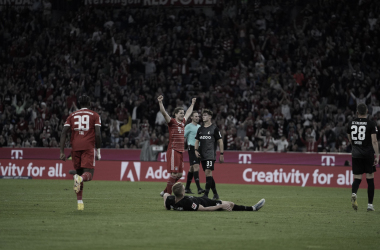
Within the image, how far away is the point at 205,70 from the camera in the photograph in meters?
32.1

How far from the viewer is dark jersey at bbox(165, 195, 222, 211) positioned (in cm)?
1220

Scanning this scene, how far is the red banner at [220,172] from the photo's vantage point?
24.0 meters

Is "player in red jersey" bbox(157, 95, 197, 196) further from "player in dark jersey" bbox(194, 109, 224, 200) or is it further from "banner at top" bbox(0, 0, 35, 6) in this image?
"banner at top" bbox(0, 0, 35, 6)

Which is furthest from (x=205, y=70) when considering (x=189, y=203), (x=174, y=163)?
(x=189, y=203)

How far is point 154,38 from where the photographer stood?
Result: 35031 millimetres

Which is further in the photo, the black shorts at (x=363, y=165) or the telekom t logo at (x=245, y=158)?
the telekom t logo at (x=245, y=158)

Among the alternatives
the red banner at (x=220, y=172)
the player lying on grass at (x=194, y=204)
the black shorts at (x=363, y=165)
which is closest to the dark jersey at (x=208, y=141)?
the player lying on grass at (x=194, y=204)

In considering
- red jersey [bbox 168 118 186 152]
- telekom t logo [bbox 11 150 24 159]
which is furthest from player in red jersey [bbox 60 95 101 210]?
telekom t logo [bbox 11 150 24 159]

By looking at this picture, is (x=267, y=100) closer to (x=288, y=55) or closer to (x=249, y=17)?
(x=288, y=55)

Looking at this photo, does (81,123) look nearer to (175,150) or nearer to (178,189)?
(178,189)

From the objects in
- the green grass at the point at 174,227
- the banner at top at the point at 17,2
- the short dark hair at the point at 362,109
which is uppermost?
the banner at top at the point at 17,2

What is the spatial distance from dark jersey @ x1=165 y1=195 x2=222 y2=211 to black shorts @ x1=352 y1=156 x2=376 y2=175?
325 cm

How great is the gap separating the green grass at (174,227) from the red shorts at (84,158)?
0.91m

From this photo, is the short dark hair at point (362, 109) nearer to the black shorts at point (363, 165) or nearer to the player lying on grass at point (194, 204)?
the black shorts at point (363, 165)
